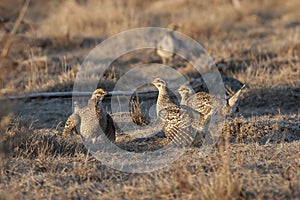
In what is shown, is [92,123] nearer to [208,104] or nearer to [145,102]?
[208,104]

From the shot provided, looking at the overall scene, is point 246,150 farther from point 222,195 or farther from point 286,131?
point 222,195

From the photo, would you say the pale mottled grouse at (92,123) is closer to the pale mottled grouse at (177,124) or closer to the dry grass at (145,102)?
the dry grass at (145,102)

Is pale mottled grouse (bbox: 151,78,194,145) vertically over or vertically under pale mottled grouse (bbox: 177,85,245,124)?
under

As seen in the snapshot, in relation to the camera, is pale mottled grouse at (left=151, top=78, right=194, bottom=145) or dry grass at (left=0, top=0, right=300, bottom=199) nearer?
dry grass at (left=0, top=0, right=300, bottom=199)

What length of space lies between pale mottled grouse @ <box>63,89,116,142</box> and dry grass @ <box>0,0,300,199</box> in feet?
0.57

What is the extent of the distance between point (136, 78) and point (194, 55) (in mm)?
2012

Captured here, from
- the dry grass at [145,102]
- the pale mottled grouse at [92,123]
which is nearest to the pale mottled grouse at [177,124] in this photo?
the dry grass at [145,102]

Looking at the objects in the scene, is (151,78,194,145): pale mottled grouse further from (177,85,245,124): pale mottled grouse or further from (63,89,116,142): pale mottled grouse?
(63,89,116,142): pale mottled grouse

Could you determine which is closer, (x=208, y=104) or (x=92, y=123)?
(x=92, y=123)

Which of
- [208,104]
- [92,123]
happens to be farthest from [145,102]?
[92,123]

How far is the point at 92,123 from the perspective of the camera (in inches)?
269

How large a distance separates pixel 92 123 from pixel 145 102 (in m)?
2.57

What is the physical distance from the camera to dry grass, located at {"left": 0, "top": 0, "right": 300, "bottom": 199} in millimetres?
5215

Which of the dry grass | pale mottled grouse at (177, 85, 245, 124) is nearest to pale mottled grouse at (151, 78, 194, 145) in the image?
the dry grass
